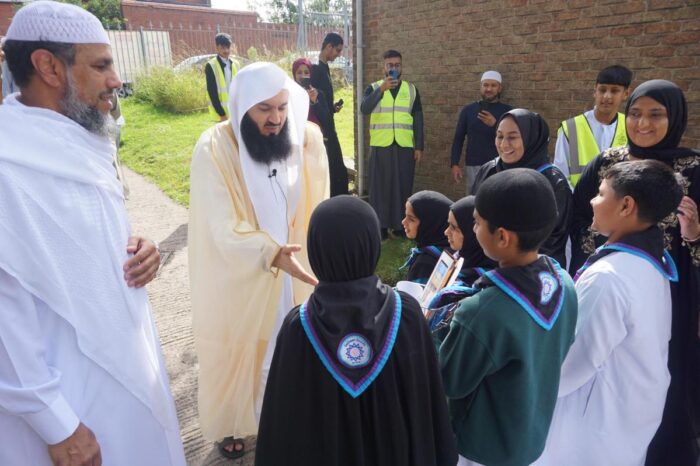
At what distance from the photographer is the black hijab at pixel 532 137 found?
289 cm

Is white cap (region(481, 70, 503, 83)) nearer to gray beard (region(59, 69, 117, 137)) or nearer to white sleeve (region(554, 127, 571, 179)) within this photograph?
white sleeve (region(554, 127, 571, 179))

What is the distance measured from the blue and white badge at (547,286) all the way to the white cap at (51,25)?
1.66m

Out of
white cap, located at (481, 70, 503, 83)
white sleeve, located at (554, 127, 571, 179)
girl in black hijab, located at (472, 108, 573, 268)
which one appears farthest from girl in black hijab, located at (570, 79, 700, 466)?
white cap, located at (481, 70, 503, 83)

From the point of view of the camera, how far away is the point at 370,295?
1.33 meters

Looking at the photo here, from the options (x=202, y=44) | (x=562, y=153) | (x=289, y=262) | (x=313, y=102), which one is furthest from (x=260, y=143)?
(x=202, y=44)

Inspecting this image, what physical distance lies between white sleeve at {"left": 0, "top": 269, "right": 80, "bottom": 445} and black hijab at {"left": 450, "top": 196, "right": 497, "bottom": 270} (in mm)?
1615

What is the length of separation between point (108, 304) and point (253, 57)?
18246mm

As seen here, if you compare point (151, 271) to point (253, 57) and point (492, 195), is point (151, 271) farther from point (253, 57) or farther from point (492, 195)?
point (253, 57)

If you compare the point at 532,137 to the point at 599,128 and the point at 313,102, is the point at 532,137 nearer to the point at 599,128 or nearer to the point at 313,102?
the point at 599,128

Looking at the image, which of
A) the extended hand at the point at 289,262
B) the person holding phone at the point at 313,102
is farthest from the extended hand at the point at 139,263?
the person holding phone at the point at 313,102

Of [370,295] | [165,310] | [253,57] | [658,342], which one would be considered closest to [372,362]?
[370,295]

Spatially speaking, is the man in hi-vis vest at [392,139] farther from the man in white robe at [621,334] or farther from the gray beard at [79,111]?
the gray beard at [79,111]

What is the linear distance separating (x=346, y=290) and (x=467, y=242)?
992mm

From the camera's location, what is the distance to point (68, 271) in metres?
1.37
